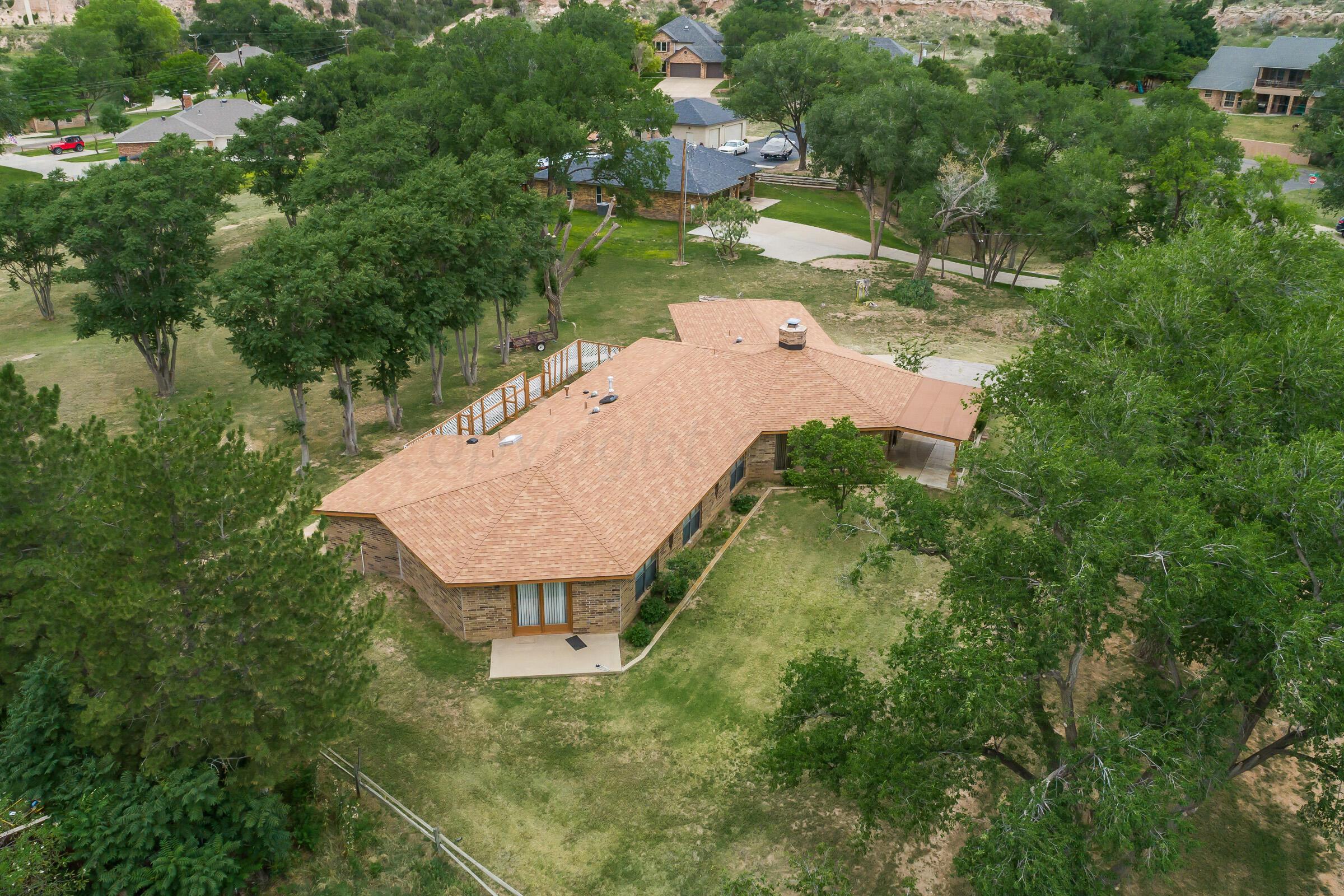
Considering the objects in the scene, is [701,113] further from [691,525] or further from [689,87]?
[691,525]

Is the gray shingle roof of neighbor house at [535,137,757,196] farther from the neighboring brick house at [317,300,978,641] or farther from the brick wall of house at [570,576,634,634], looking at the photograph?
the brick wall of house at [570,576,634,634]

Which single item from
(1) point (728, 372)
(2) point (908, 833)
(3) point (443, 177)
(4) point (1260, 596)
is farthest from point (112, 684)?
(3) point (443, 177)

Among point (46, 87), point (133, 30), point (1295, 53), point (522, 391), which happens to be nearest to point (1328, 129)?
point (1295, 53)

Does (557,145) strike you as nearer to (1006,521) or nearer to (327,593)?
(1006,521)

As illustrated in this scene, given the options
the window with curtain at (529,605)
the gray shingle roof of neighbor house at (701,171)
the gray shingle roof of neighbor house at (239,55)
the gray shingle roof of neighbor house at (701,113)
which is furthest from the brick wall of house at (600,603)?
the gray shingle roof of neighbor house at (239,55)

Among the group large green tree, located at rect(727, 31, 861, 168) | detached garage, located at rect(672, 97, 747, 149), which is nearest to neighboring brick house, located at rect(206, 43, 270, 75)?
detached garage, located at rect(672, 97, 747, 149)

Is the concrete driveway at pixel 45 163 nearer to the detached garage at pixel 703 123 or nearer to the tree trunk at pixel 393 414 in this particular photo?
the detached garage at pixel 703 123

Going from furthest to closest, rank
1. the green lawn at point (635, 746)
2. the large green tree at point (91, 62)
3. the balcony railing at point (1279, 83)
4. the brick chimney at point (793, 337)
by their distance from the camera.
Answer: the large green tree at point (91, 62) < the balcony railing at point (1279, 83) < the brick chimney at point (793, 337) < the green lawn at point (635, 746)
